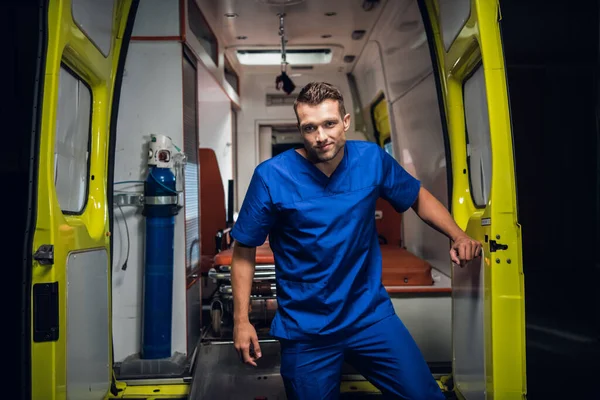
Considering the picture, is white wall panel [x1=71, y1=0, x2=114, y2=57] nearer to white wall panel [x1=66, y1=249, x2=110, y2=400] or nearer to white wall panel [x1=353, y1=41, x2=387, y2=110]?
white wall panel [x1=66, y1=249, x2=110, y2=400]

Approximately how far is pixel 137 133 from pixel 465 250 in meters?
2.44

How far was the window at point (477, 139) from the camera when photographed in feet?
6.98

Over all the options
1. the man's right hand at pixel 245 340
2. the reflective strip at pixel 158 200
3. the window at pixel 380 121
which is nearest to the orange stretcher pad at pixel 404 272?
the reflective strip at pixel 158 200

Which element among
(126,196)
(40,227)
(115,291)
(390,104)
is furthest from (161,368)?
(390,104)

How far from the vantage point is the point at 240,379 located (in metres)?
3.16

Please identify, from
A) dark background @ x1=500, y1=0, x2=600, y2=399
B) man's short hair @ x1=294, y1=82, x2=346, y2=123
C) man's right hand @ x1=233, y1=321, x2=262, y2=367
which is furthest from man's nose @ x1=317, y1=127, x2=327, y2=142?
dark background @ x1=500, y1=0, x2=600, y2=399

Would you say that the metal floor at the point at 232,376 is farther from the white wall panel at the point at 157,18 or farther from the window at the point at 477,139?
the white wall panel at the point at 157,18

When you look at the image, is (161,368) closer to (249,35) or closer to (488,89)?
(488,89)

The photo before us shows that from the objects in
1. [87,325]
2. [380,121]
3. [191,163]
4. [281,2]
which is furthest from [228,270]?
[380,121]

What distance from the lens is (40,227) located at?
1713mm

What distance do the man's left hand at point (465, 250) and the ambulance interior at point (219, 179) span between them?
0.16 m

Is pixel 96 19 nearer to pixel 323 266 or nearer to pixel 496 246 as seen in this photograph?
pixel 323 266

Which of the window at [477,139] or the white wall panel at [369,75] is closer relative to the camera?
the window at [477,139]

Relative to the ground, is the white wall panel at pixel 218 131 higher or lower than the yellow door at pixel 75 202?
higher
